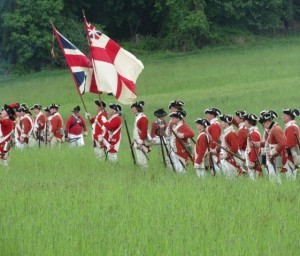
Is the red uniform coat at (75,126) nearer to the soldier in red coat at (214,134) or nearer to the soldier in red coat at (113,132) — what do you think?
the soldier in red coat at (113,132)

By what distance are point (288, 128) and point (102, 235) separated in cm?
662

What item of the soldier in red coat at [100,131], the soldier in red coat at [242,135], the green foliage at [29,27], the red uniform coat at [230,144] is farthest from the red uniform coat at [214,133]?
the green foliage at [29,27]

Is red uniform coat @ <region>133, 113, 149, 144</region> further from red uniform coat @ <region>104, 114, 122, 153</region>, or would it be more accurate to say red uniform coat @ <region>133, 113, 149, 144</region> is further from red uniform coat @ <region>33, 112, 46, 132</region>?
red uniform coat @ <region>33, 112, 46, 132</region>

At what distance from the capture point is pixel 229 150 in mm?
17797

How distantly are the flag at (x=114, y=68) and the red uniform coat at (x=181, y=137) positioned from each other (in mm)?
A: 1077

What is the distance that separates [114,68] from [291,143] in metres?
4.32

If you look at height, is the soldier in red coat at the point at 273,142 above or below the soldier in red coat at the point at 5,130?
above

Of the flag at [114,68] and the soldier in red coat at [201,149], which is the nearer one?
the soldier in red coat at [201,149]

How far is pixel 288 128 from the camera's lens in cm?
1638

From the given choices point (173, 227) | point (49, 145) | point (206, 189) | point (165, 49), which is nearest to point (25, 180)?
point (206, 189)

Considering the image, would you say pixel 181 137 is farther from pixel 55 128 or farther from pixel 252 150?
pixel 55 128

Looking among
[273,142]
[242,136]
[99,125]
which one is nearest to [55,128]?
[99,125]

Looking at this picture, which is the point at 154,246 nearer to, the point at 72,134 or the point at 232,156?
the point at 232,156

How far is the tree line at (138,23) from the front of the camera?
5328 cm
